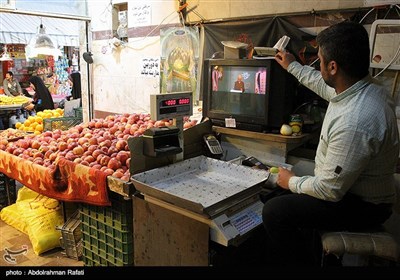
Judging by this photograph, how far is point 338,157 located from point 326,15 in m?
1.73

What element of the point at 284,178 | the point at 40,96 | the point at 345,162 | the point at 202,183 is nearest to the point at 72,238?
the point at 202,183

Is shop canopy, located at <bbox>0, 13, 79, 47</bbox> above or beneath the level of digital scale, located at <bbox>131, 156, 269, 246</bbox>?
above

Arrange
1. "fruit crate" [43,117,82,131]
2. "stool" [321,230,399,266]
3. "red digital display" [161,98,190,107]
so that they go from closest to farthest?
"stool" [321,230,399,266] → "red digital display" [161,98,190,107] → "fruit crate" [43,117,82,131]

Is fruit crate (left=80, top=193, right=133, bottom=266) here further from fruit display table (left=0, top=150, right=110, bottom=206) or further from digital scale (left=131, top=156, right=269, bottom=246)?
digital scale (left=131, top=156, right=269, bottom=246)

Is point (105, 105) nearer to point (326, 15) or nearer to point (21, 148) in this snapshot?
point (21, 148)

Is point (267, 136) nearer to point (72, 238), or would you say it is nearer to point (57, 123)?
point (72, 238)

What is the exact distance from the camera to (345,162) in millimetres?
1574

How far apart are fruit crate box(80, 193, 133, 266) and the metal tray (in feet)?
1.41

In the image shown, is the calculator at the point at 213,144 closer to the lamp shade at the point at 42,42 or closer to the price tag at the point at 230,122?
the price tag at the point at 230,122

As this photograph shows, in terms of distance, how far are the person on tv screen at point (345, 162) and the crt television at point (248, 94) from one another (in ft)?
2.16

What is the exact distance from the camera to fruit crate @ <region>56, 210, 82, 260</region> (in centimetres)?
302

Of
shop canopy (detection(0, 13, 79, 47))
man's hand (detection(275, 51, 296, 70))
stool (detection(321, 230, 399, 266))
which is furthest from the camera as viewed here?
shop canopy (detection(0, 13, 79, 47))

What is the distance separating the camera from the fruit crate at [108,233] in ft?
8.23

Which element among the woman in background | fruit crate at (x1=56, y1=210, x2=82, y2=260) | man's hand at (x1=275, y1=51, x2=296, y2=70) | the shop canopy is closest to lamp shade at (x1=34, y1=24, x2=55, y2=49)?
the woman in background
